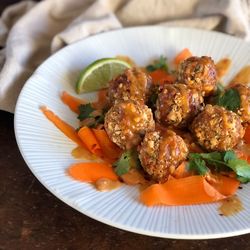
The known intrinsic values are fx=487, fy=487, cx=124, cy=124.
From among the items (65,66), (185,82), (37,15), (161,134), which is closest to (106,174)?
(161,134)

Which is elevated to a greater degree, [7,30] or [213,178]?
[213,178]

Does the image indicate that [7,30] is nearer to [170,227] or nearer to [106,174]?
[106,174]

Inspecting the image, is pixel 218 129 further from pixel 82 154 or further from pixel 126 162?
pixel 82 154

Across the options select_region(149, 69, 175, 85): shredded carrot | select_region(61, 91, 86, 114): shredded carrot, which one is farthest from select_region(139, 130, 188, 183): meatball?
select_region(149, 69, 175, 85): shredded carrot

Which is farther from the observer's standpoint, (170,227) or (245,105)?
(245,105)

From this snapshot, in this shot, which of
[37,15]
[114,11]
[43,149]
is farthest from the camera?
[114,11]

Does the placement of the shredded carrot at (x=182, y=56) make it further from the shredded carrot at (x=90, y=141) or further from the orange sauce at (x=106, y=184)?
the orange sauce at (x=106, y=184)

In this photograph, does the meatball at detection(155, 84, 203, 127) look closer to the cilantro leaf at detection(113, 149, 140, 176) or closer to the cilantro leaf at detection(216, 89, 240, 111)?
the cilantro leaf at detection(216, 89, 240, 111)
